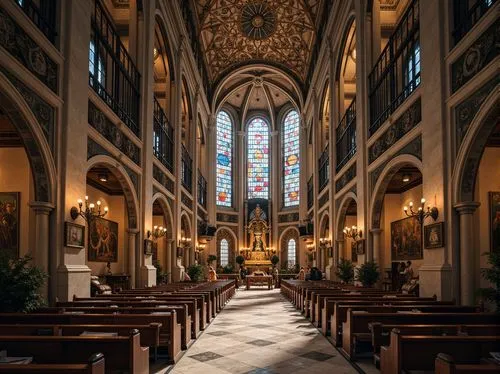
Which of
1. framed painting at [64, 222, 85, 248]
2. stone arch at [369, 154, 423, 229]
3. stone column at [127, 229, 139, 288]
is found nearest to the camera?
framed painting at [64, 222, 85, 248]

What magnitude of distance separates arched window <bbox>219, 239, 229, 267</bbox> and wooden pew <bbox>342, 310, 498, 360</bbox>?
30.3m

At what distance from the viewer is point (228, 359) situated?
771 cm

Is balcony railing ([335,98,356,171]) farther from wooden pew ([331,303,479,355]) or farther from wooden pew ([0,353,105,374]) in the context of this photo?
wooden pew ([0,353,105,374])

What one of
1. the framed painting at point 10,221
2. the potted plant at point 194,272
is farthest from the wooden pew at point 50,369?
the potted plant at point 194,272

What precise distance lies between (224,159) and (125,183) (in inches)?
960

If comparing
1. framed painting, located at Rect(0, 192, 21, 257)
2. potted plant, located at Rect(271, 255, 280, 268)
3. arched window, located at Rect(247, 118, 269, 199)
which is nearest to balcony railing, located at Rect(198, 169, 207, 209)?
arched window, located at Rect(247, 118, 269, 199)

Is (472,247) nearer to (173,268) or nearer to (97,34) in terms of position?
(97,34)

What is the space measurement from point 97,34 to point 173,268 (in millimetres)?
11319

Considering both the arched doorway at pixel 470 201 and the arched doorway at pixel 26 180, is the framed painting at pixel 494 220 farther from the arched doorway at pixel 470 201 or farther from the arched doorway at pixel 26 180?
the arched doorway at pixel 26 180

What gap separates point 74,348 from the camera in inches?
206

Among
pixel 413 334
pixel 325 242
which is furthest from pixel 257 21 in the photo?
pixel 413 334

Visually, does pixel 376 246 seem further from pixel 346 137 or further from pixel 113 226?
pixel 113 226

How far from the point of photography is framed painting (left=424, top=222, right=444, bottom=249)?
9844mm

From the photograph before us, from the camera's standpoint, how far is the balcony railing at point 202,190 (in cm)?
3139
